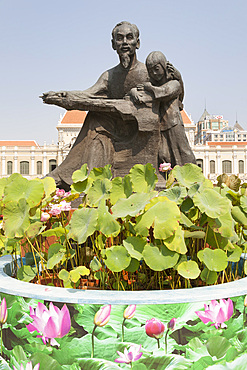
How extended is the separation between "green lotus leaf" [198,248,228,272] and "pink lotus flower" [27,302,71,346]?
1.82 ft

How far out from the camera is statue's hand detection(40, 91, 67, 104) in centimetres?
338

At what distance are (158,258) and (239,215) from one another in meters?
0.48

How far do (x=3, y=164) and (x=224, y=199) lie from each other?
1727 inches

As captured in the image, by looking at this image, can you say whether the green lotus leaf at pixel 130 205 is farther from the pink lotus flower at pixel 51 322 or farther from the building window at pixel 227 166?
the building window at pixel 227 166

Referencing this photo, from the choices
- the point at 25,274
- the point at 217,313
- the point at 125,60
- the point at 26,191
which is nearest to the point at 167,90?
the point at 125,60

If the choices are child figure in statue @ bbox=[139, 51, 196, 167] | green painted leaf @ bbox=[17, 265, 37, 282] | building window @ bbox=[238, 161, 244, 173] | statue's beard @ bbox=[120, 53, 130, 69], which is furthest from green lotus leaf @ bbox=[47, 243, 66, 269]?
building window @ bbox=[238, 161, 244, 173]

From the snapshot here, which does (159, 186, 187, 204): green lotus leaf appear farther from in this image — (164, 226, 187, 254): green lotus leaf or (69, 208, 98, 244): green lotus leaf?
(69, 208, 98, 244): green lotus leaf

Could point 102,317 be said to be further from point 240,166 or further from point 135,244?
point 240,166

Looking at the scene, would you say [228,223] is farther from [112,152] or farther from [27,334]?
[112,152]

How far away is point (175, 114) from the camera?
3416 mm

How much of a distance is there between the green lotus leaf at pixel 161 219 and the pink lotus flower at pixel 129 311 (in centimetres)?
26

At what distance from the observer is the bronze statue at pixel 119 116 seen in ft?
10.9

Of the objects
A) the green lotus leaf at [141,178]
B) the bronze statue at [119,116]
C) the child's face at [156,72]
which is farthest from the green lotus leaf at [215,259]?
the child's face at [156,72]

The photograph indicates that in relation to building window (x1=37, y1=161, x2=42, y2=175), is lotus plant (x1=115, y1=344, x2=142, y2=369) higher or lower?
higher
